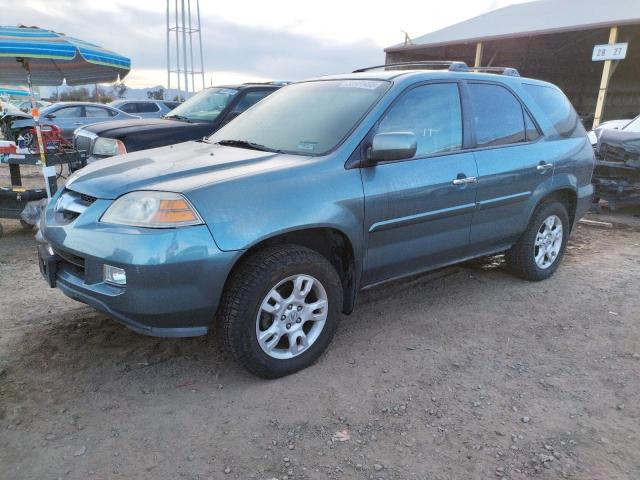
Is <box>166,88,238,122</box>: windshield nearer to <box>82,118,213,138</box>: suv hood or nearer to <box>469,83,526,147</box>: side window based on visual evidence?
<box>82,118,213,138</box>: suv hood

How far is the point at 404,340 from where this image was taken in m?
3.52

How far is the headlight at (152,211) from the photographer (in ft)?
8.41

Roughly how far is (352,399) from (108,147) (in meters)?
4.71

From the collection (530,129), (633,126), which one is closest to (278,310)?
(530,129)

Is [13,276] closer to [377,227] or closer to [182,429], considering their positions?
[182,429]

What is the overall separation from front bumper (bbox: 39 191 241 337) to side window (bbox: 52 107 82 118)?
13.2 m

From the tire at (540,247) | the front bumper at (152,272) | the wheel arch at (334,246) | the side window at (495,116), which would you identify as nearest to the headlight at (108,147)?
the front bumper at (152,272)

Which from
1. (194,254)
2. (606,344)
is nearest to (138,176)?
(194,254)

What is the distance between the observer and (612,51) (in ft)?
43.5

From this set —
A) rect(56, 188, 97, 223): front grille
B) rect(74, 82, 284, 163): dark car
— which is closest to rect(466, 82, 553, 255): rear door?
rect(56, 188, 97, 223): front grille

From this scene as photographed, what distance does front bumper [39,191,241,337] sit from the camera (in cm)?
251

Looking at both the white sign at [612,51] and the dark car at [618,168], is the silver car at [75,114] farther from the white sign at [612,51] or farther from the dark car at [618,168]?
the white sign at [612,51]

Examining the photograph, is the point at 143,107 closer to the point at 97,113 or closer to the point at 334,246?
the point at 97,113

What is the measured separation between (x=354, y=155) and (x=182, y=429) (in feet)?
5.93
